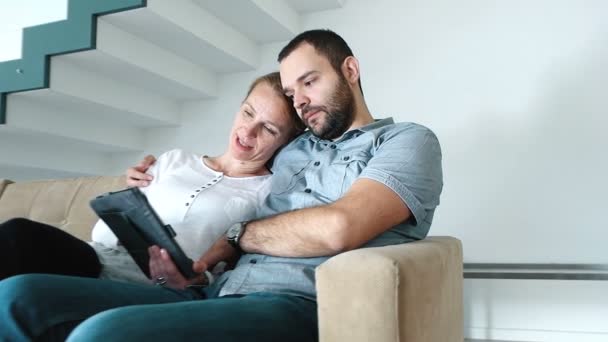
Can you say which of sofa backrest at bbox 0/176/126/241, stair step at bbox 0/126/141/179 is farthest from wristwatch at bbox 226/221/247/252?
stair step at bbox 0/126/141/179

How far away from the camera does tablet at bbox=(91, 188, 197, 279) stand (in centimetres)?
110

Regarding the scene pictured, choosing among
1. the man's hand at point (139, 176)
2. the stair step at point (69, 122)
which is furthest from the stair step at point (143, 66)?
the man's hand at point (139, 176)

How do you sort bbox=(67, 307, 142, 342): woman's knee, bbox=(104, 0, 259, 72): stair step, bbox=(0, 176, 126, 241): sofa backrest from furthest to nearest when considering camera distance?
1. bbox=(104, 0, 259, 72): stair step
2. bbox=(0, 176, 126, 241): sofa backrest
3. bbox=(67, 307, 142, 342): woman's knee

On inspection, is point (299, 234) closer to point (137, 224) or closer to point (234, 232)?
point (234, 232)

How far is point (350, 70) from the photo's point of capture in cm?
145

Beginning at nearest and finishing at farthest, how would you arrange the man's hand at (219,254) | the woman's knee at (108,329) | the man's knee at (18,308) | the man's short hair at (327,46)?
the woman's knee at (108,329) < the man's knee at (18,308) < the man's hand at (219,254) < the man's short hair at (327,46)

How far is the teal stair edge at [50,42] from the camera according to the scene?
198 cm

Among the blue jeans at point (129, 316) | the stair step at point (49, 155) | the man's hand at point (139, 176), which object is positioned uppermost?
the stair step at point (49, 155)

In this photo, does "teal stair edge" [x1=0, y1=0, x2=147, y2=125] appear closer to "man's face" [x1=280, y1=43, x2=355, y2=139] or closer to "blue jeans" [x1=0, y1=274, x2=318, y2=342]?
"man's face" [x1=280, y1=43, x2=355, y2=139]

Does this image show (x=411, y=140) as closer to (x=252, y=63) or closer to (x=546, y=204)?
(x=546, y=204)

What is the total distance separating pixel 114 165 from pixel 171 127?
0.41 metres

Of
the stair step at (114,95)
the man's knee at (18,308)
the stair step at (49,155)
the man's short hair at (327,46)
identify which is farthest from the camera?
the stair step at (49,155)

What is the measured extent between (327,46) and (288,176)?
373 mm

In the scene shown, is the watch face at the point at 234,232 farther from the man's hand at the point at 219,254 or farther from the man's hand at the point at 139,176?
the man's hand at the point at 139,176
